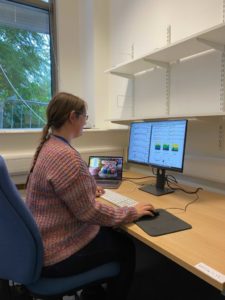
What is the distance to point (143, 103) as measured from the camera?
7.66 feet

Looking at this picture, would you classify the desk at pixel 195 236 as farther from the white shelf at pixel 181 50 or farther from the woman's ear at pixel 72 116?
the white shelf at pixel 181 50

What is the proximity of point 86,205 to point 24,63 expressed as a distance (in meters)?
2.37

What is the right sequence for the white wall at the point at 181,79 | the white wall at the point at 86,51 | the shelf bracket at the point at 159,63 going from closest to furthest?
the white wall at the point at 181,79 → the shelf bracket at the point at 159,63 → the white wall at the point at 86,51

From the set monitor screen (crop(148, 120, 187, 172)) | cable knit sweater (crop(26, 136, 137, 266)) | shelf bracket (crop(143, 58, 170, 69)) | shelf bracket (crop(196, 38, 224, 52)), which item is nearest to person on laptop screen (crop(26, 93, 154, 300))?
cable knit sweater (crop(26, 136, 137, 266))

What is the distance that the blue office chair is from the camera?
885mm

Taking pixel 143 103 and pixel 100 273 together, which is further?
pixel 143 103

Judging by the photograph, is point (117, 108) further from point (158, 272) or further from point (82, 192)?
point (82, 192)

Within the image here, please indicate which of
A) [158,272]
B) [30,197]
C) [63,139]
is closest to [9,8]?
[63,139]

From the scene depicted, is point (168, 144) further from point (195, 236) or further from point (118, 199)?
point (195, 236)

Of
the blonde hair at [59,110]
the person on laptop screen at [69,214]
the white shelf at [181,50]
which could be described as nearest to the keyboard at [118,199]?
the person on laptop screen at [69,214]

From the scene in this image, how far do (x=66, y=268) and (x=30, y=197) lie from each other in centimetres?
33

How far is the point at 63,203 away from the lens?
3.48ft

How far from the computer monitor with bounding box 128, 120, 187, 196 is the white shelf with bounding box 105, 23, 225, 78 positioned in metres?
0.47

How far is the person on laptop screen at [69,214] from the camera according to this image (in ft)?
3.35
